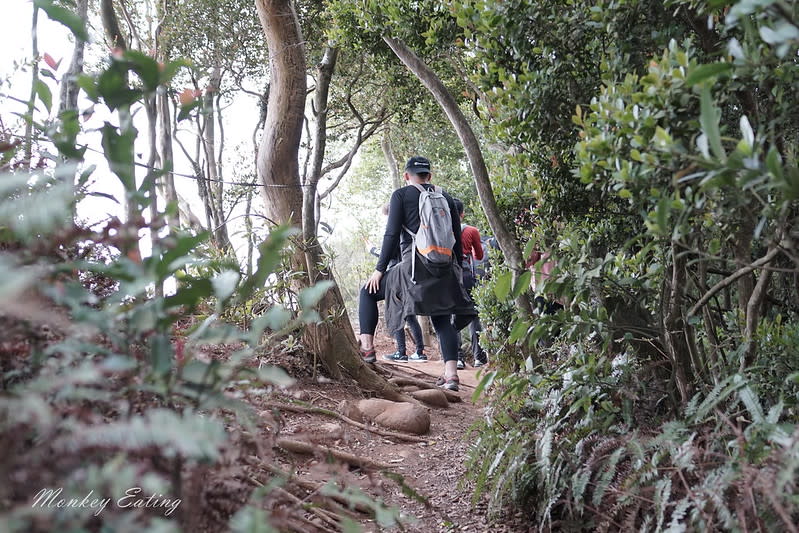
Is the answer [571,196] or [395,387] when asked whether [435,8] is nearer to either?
[571,196]

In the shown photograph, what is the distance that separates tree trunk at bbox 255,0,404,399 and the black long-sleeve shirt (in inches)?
23.8

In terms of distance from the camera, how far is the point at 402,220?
215 inches

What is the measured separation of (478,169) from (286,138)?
2.15 metres

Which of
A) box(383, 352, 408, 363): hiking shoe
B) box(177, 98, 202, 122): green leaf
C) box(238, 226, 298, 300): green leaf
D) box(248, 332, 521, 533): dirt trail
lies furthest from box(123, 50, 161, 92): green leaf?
box(383, 352, 408, 363): hiking shoe

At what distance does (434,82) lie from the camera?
4.14 m

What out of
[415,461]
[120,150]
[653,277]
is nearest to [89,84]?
[120,150]

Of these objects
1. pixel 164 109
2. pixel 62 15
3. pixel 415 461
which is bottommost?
pixel 415 461

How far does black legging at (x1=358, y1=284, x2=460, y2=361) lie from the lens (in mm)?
5777

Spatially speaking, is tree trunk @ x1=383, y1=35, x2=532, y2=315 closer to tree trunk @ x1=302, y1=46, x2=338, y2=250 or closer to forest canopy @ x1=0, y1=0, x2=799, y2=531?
forest canopy @ x1=0, y1=0, x2=799, y2=531

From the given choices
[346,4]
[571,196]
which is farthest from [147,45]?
[571,196]

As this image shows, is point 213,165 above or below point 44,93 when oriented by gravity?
above

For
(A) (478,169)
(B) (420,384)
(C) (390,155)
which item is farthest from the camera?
(C) (390,155)

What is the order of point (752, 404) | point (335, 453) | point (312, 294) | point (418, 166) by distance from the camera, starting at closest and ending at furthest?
1. point (312, 294)
2. point (752, 404)
3. point (335, 453)
4. point (418, 166)

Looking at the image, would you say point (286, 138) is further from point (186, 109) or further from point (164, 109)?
point (164, 109)
